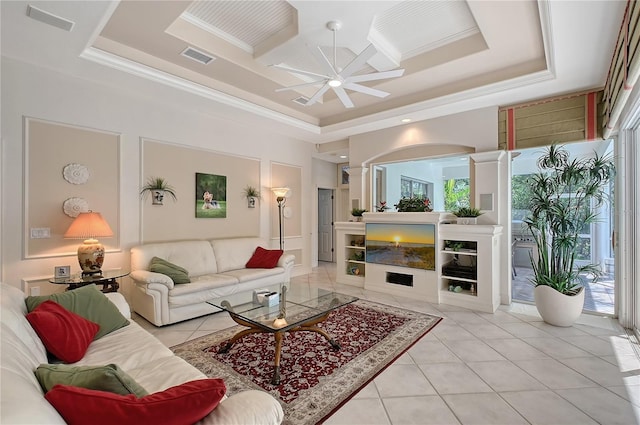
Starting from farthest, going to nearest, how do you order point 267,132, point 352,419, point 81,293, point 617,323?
point 267,132 → point 617,323 → point 81,293 → point 352,419

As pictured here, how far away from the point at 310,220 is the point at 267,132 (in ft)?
7.49

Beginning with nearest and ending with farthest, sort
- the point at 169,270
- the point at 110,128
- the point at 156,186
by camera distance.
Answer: the point at 169,270 → the point at 110,128 → the point at 156,186

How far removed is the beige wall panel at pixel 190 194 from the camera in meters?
4.36

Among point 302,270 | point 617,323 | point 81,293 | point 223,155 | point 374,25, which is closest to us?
point 81,293

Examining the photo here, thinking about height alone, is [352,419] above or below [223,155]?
below

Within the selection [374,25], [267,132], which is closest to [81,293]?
[374,25]

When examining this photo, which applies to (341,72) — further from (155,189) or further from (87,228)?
(87,228)

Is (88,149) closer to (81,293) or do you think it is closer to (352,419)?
(81,293)

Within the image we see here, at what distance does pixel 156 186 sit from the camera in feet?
14.4

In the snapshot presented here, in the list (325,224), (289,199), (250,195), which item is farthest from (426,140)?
(325,224)

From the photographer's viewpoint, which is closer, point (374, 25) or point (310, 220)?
point (374, 25)

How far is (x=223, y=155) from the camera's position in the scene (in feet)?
17.2

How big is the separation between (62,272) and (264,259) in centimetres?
257

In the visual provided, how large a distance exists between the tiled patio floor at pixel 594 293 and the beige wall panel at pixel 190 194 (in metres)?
4.67
